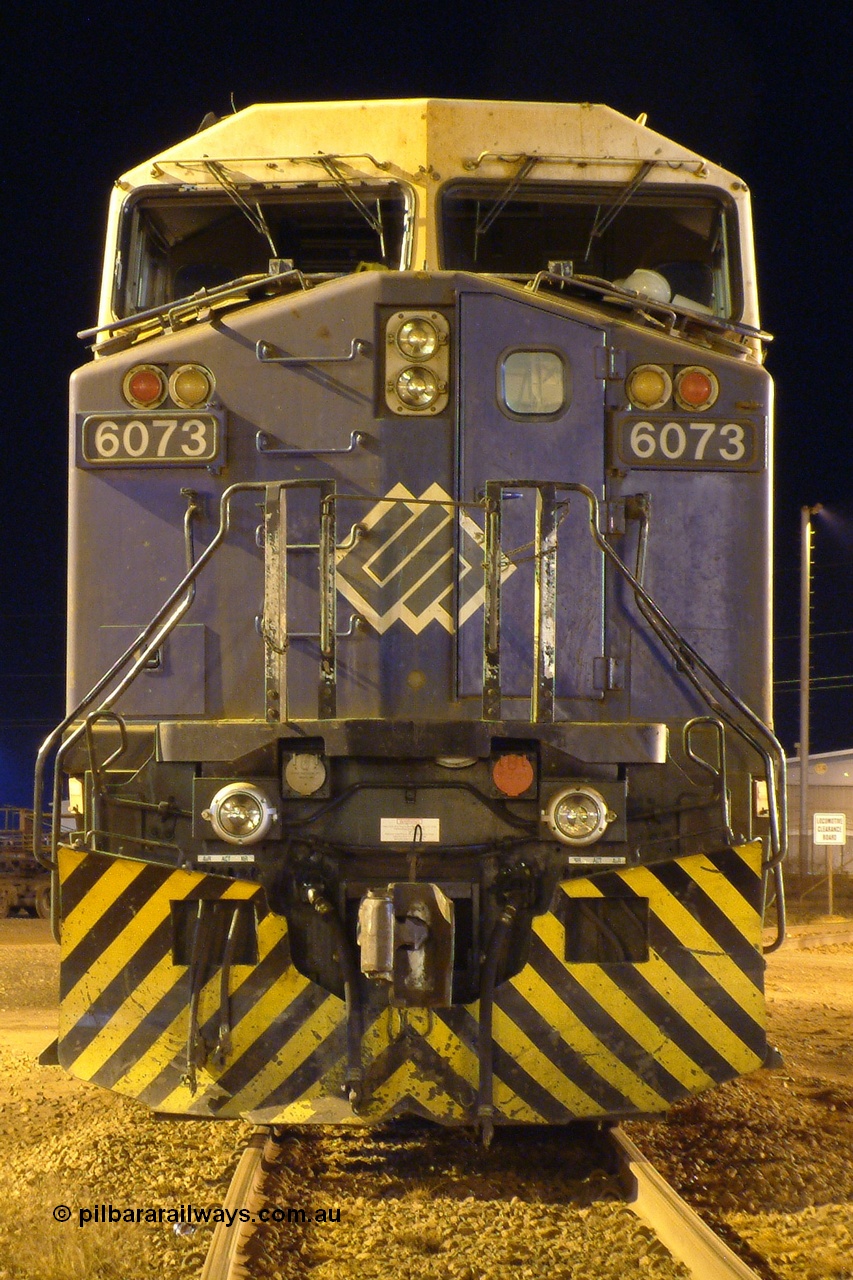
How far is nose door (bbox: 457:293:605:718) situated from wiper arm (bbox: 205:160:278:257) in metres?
1.26

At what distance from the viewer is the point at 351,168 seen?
5812 millimetres

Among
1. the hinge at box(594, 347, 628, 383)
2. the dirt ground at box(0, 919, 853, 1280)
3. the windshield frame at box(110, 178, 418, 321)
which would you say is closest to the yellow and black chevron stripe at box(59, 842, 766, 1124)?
the dirt ground at box(0, 919, 853, 1280)

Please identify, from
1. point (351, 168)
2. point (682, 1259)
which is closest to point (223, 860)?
point (682, 1259)

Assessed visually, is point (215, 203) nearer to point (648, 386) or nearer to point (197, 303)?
point (197, 303)

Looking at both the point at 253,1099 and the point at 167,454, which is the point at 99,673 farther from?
the point at 253,1099

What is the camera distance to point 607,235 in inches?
245

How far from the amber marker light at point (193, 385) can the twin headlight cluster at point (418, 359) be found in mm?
758

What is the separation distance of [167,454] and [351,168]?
5.05ft

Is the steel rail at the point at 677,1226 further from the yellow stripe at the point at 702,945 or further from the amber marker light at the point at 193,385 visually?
the amber marker light at the point at 193,385

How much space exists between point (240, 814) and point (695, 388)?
254 centimetres

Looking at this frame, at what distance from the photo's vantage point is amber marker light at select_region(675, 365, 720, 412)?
5.46 m

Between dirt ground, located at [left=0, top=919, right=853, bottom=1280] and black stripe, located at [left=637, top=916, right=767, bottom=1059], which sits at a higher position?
black stripe, located at [left=637, top=916, right=767, bottom=1059]

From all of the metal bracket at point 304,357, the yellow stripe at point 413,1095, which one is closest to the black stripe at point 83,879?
the yellow stripe at point 413,1095

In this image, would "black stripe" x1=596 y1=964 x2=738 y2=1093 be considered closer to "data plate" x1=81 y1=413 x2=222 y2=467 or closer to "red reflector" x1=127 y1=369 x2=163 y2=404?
"data plate" x1=81 y1=413 x2=222 y2=467
